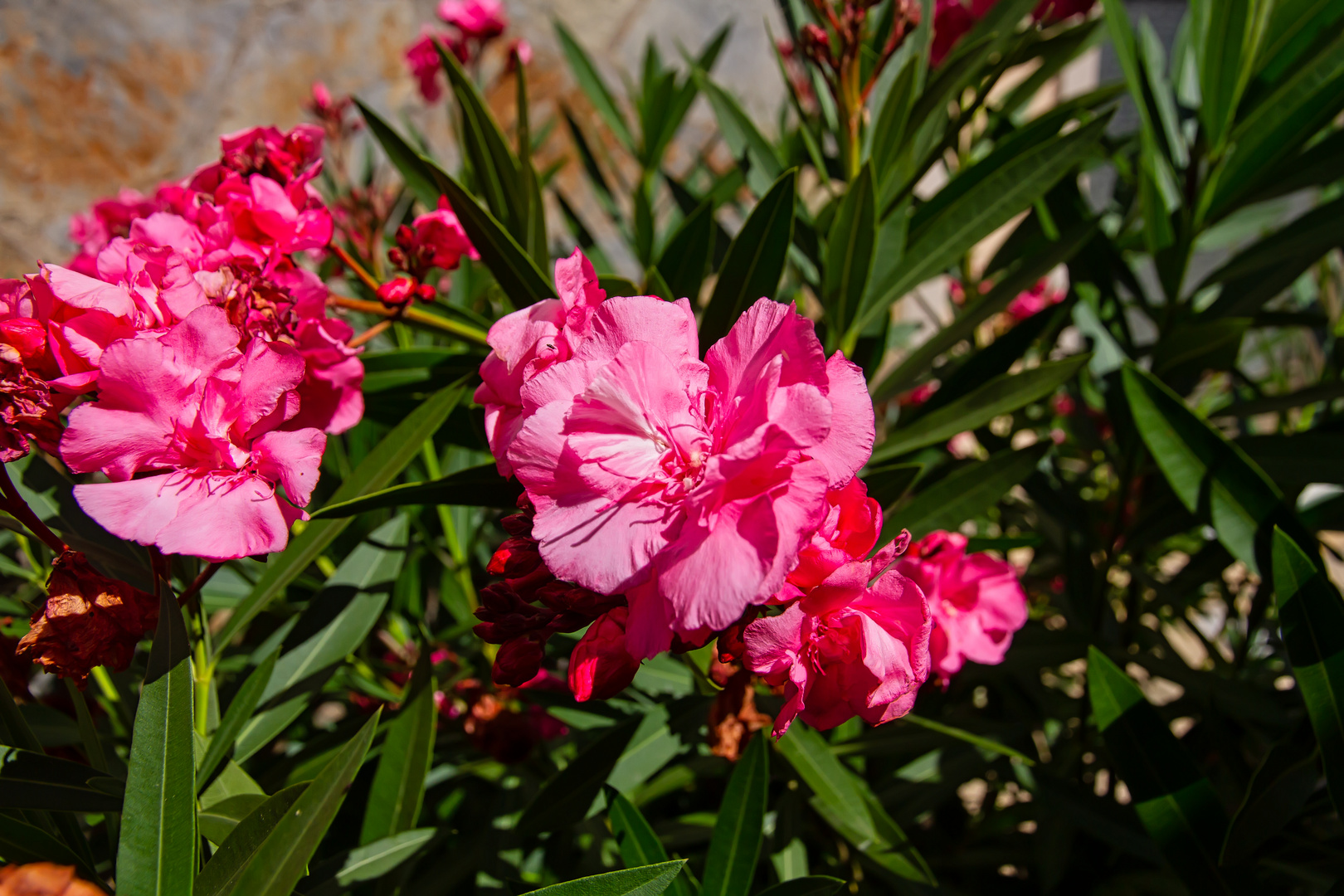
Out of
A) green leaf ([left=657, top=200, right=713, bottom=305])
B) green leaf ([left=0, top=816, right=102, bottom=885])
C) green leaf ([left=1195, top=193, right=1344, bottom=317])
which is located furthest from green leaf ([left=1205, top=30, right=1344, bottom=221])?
green leaf ([left=0, top=816, right=102, bottom=885])

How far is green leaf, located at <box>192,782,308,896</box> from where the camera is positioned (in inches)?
20.3

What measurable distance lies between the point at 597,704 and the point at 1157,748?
0.63 m

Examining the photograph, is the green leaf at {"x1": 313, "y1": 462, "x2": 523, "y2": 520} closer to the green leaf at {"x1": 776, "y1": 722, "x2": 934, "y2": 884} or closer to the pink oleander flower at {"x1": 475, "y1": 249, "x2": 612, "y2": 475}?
the pink oleander flower at {"x1": 475, "y1": 249, "x2": 612, "y2": 475}

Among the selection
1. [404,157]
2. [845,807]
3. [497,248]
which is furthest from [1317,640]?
[404,157]

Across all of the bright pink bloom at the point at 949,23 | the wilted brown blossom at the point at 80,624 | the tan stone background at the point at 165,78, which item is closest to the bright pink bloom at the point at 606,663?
the wilted brown blossom at the point at 80,624

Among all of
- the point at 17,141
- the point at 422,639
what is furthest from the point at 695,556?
the point at 17,141

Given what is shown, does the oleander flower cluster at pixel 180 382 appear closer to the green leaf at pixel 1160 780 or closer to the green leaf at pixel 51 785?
the green leaf at pixel 51 785

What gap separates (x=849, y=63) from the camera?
2.91 ft

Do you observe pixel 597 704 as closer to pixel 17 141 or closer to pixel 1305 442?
pixel 1305 442

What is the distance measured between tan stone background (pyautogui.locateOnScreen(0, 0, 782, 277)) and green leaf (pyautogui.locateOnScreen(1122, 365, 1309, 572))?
226cm

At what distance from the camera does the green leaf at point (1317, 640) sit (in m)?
0.68

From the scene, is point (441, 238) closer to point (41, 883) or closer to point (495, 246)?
point (495, 246)

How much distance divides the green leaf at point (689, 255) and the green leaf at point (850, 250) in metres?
0.13

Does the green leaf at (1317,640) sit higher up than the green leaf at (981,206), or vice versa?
the green leaf at (981,206)
